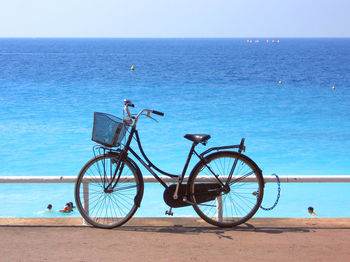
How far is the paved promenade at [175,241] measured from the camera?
391cm

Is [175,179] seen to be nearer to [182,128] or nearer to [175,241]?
[175,241]

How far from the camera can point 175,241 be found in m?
4.23

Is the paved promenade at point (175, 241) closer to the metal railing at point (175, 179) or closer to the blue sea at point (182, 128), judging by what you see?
the metal railing at point (175, 179)

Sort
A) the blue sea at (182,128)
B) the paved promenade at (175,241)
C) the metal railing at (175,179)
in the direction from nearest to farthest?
the paved promenade at (175,241), the metal railing at (175,179), the blue sea at (182,128)

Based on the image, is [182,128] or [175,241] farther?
[182,128]

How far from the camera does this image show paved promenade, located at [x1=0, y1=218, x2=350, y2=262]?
3.91m

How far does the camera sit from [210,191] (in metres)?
4.61

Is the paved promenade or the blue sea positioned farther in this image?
the blue sea

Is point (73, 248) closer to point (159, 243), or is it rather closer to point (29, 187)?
point (159, 243)

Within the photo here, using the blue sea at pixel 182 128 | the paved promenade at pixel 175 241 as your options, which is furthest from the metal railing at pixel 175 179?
the blue sea at pixel 182 128

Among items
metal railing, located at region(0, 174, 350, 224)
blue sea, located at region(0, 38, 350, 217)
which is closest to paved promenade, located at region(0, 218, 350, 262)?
metal railing, located at region(0, 174, 350, 224)

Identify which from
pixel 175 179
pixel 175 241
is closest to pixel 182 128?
pixel 175 179

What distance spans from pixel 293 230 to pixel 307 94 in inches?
1255

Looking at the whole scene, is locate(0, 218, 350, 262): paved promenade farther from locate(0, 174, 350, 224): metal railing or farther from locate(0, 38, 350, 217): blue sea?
locate(0, 38, 350, 217): blue sea
